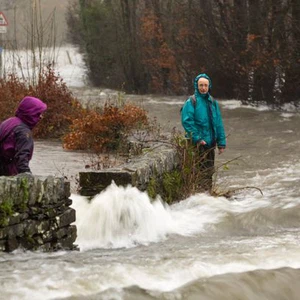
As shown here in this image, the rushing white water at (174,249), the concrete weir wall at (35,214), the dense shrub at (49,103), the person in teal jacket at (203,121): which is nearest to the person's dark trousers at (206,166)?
the person in teal jacket at (203,121)

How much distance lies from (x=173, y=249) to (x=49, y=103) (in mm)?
10934

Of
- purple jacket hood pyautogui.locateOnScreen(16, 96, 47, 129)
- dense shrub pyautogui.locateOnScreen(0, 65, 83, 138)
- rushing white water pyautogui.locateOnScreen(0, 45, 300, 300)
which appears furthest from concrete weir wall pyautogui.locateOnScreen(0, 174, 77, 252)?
dense shrub pyautogui.locateOnScreen(0, 65, 83, 138)

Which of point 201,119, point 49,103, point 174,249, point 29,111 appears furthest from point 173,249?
point 49,103

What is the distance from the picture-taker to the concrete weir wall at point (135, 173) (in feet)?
31.9

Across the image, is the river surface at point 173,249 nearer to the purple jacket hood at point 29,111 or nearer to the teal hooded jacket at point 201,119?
the teal hooded jacket at point 201,119

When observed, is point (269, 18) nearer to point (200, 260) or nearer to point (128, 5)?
point (128, 5)

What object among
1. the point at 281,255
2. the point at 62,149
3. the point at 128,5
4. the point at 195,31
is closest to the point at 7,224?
the point at 281,255

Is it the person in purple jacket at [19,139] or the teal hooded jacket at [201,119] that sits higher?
the person in purple jacket at [19,139]

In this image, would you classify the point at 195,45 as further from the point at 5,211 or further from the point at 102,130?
the point at 5,211

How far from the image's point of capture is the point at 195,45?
38875 millimetres

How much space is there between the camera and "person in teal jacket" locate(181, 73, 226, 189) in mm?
11867

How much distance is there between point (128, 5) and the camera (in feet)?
172

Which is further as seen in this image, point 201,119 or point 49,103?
point 49,103

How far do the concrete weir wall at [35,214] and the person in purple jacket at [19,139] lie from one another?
0.26 meters
